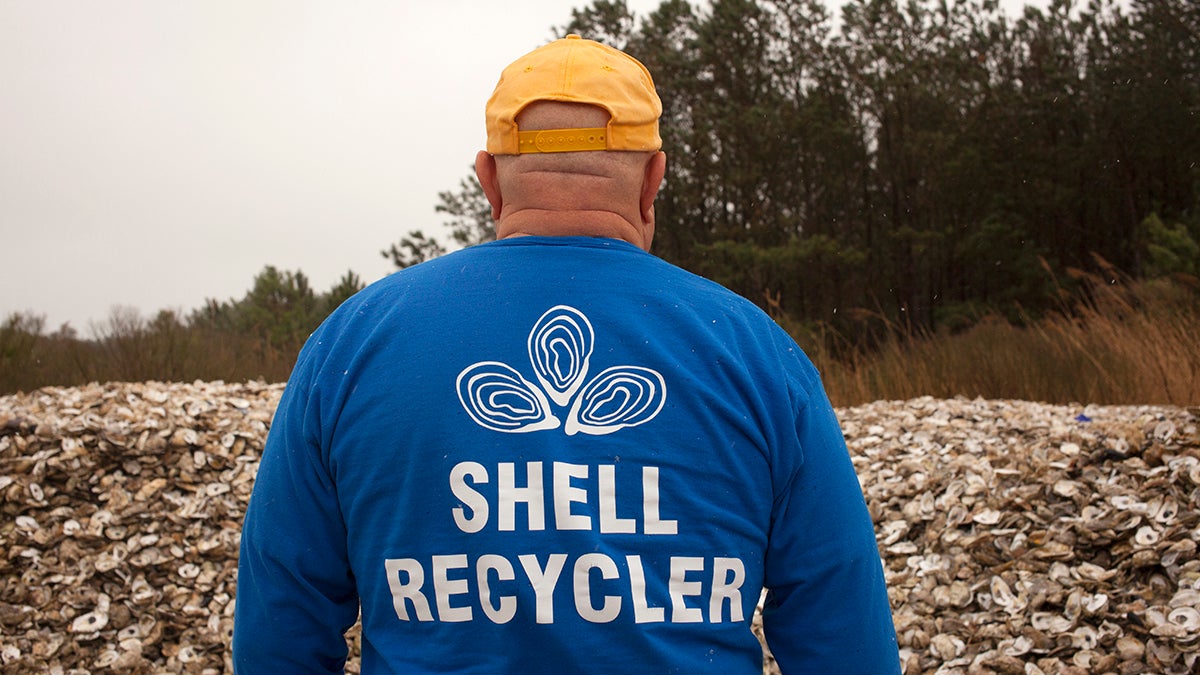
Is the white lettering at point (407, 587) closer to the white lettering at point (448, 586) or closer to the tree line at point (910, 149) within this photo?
the white lettering at point (448, 586)

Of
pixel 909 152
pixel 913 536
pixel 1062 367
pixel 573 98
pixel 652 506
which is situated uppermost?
pixel 909 152

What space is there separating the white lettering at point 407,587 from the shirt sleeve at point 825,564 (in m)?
0.50

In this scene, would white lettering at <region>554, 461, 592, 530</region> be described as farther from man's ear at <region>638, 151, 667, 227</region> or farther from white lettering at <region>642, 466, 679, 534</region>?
man's ear at <region>638, 151, 667, 227</region>

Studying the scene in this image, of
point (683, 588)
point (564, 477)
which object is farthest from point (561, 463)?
point (683, 588)

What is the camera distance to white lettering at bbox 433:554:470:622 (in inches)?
51.6

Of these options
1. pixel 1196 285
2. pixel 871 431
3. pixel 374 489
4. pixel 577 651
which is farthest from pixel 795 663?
pixel 1196 285

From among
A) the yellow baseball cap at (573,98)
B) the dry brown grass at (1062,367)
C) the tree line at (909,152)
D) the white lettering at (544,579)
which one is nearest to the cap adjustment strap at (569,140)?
the yellow baseball cap at (573,98)

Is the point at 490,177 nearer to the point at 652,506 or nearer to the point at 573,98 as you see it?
the point at 573,98

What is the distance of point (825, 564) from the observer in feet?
4.73

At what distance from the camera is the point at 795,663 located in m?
1.51

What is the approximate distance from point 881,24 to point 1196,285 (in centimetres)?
1279

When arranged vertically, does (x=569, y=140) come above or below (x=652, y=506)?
above

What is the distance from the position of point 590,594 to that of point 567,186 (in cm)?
58

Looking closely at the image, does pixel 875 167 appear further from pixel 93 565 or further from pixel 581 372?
pixel 581 372
